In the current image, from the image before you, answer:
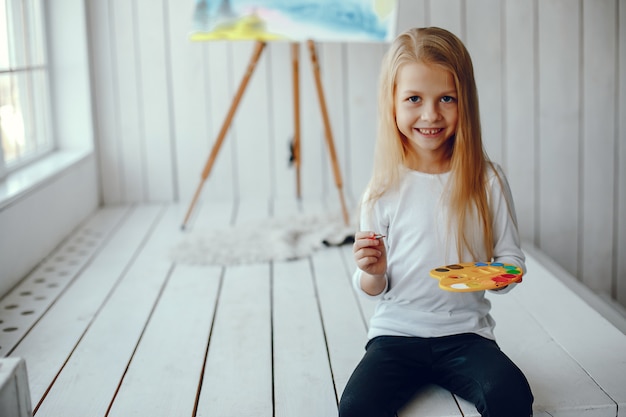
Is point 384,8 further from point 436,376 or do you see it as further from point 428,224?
point 436,376

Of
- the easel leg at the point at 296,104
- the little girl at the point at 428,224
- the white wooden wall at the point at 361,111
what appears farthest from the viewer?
the white wooden wall at the point at 361,111

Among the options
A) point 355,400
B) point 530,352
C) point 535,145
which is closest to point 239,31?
point 535,145

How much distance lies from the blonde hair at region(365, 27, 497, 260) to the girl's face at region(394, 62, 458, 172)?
0.01 m

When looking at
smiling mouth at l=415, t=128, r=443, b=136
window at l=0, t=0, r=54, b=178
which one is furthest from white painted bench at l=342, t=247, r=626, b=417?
window at l=0, t=0, r=54, b=178

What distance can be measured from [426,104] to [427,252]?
311 mm

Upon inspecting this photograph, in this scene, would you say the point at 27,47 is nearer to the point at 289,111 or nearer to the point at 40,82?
the point at 40,82

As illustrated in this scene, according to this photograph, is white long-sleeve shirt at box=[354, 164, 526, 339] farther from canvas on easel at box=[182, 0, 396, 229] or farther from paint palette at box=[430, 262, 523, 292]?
canvas on easel at box=[182, 0, 396, 229]

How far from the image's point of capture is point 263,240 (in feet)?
10.3

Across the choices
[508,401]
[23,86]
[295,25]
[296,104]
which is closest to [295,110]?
[296,104]

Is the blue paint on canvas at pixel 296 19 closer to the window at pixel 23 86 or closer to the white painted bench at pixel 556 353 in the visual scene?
the window at pixel 23 86

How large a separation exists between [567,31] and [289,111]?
1315 millimetres

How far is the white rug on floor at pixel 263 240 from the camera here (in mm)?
2930

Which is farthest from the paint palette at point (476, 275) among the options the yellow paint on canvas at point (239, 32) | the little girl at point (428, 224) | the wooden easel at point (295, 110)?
the yellow paint on canvas at point (239, 32)

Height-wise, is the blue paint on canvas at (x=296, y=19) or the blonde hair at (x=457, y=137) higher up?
the blue paint on canvas at (x=296, y=19)
